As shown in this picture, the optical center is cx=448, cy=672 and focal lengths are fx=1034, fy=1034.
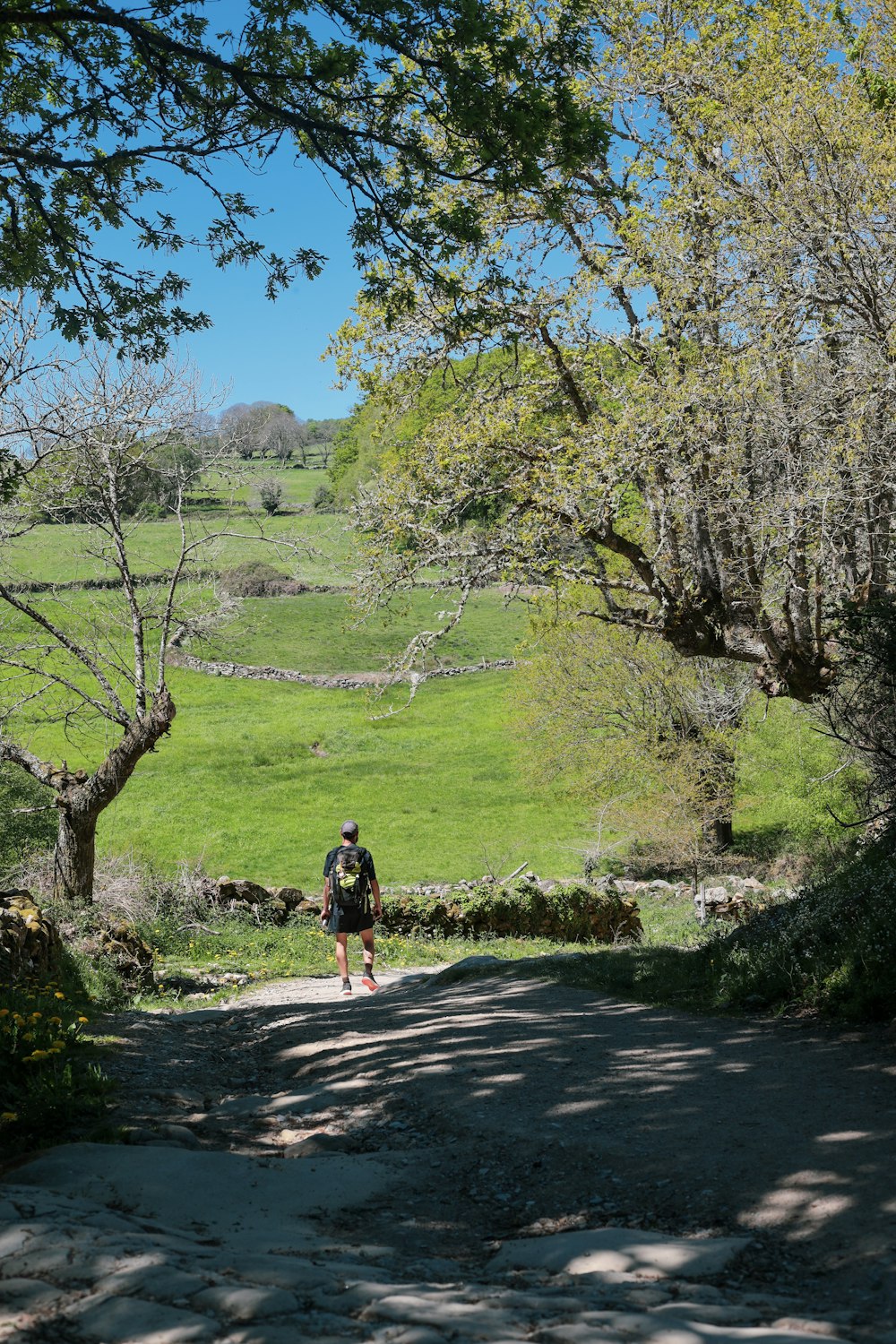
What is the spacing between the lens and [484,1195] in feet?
15.6

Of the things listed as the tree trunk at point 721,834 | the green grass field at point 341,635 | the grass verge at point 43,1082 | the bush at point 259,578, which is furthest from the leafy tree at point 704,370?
the bush at point 259,578

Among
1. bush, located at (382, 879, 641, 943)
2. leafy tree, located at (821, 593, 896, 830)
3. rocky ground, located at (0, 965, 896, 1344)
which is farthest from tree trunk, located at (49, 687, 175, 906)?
leafy tree, located at (821, 593, 896, 830)

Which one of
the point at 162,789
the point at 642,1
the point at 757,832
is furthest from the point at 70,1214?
the point at 162,789

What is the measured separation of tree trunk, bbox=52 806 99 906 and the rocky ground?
8374 millimetres

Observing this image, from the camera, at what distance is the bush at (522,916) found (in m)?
17.7

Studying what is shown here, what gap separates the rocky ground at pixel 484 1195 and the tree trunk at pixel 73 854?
27.5 ft

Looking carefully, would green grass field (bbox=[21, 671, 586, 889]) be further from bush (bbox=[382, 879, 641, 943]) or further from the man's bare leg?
the man's bare leg

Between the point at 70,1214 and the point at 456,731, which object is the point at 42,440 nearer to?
the point at 70,1214

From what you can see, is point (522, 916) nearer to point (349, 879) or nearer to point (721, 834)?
point (349, 879)

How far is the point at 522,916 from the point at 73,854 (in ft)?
24.7

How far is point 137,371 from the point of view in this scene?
52.3ft

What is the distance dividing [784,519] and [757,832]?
1949cm

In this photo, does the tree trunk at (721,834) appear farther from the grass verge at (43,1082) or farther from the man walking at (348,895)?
the grass verge at (43,1082)

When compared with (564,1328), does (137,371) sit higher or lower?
higher
